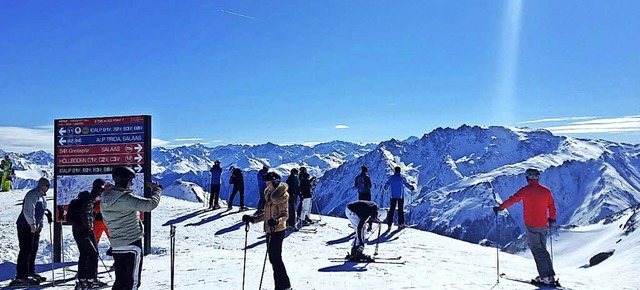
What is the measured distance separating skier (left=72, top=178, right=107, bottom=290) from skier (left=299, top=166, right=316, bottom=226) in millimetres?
10395

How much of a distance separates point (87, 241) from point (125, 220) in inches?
138

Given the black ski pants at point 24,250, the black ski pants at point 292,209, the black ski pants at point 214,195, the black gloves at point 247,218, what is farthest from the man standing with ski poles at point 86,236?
the black ski pants at point 214,195

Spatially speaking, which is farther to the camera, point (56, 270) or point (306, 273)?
point (56, 270)

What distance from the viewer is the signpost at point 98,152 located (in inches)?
601

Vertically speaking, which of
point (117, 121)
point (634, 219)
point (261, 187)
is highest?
point (117, 121)

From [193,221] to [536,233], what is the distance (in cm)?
1468

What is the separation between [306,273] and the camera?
40.2ft

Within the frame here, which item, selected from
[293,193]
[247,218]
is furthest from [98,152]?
[247,218]

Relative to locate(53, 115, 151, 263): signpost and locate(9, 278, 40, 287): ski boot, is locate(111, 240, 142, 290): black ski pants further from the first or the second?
locate(53, 115, 151, 263): signpost

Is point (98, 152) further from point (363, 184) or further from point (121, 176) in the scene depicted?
point (363, 184)

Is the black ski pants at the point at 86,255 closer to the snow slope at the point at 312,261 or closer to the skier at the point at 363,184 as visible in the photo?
the snow slope at the point at 312,261

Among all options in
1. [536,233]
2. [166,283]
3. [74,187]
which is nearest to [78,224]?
[166,283]

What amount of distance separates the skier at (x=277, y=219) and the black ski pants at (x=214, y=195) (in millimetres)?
14874

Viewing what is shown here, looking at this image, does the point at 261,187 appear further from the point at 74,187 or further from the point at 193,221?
the point at 74,187
